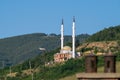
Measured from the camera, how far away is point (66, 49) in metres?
148

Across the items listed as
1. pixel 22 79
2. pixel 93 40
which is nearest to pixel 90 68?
pixel 22 79

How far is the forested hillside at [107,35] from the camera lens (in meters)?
160

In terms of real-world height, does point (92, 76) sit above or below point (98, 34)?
below

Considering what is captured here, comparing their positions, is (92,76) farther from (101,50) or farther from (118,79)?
(101,50)

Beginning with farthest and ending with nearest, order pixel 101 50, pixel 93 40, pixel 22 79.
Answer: pixel 93 40, pixel 101 50, pixel 22 79

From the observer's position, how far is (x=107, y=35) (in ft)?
543

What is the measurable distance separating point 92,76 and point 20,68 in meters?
127

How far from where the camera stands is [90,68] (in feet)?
73.7

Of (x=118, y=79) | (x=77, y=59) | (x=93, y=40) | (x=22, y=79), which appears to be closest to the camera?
(x=118, y=79)

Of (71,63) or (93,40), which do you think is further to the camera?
(93,40)

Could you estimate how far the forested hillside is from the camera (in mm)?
160025

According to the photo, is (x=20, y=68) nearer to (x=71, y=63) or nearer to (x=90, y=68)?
(x=71, y=63)

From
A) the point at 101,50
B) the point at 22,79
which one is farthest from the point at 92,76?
the point at 101,50

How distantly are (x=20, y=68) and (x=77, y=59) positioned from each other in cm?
1846
